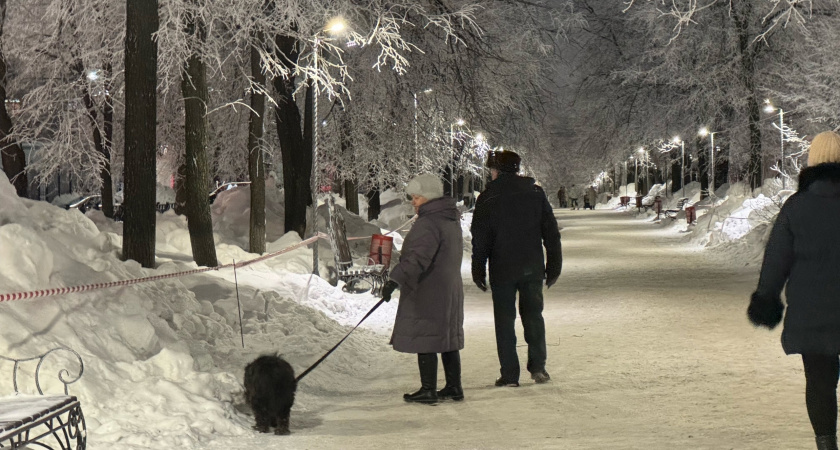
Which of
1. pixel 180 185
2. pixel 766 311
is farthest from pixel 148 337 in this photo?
pixel 180 185

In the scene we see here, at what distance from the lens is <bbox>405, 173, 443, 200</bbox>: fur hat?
28.2 ft

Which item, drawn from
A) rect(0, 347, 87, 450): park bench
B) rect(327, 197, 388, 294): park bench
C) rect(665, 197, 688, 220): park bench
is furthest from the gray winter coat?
rect(665, 197, 688, 220): park bench

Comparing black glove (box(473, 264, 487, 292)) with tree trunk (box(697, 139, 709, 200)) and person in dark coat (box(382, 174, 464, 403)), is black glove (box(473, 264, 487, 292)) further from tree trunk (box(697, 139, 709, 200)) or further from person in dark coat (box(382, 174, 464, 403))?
tree trunk (box(697, 139, 709, 200))

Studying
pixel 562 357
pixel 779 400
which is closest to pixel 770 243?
pixel 779 400

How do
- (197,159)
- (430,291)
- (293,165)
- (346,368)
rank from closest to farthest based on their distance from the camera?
(430,291) < (346,368) < (197,159) < (293,165)

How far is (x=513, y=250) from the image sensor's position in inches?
363

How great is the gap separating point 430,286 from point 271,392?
1.73 m

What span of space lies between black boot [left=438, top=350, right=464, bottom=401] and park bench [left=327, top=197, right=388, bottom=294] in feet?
25.7

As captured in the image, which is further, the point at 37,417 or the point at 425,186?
the point at 425,186

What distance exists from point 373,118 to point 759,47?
64.5 ft

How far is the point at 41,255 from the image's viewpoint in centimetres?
808

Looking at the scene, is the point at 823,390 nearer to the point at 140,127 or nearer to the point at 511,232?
the point at 511,232

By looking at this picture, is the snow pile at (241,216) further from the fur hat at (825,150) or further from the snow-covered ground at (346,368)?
the fur hat at (825,150)

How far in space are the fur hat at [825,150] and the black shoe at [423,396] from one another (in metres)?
3.62
